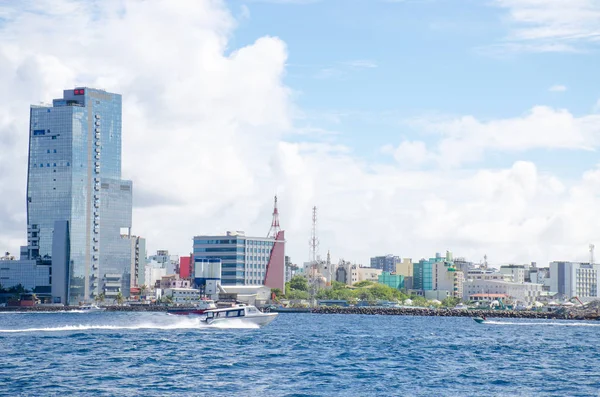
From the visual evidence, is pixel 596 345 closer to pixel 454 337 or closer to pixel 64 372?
pixel 454 337

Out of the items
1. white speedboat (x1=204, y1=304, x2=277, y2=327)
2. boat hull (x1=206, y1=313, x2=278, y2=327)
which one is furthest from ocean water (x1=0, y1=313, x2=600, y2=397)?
white speedboat (x1=204, y1=304, x2=277, y2=327)

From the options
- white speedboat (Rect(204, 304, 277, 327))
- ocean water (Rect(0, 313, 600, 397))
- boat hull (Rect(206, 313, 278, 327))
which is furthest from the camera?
white speedboat (Rect(204, 304, 277, 327))

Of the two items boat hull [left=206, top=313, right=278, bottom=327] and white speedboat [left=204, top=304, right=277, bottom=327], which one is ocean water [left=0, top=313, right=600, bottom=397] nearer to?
boat hull [left=206, top=313, right=278, bottom=327]

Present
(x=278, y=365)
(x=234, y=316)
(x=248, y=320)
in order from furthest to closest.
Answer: (x=248, y=320), (x=234, y=316), (x=278, y=365)

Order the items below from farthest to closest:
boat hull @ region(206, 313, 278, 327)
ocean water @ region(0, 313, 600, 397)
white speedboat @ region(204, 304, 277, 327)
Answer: white speedboat @ region(204, 304, 277, 327) → boat hull @ region(206, 313, 278, 327) → ocean water @ region(0, 313, 600, 397)

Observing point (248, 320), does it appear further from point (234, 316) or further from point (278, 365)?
point (278, 365)

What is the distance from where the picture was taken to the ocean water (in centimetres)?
6334

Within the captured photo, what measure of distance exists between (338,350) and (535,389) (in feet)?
111

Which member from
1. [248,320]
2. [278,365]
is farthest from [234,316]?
[278,365]

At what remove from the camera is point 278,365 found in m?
77.8

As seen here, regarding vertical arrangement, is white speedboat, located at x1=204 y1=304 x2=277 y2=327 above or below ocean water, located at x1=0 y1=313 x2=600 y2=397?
above

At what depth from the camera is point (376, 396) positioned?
61031 mm

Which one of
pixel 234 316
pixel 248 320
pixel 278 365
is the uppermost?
pixel 234 316

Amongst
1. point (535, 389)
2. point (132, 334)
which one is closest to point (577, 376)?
point (535, 389)
